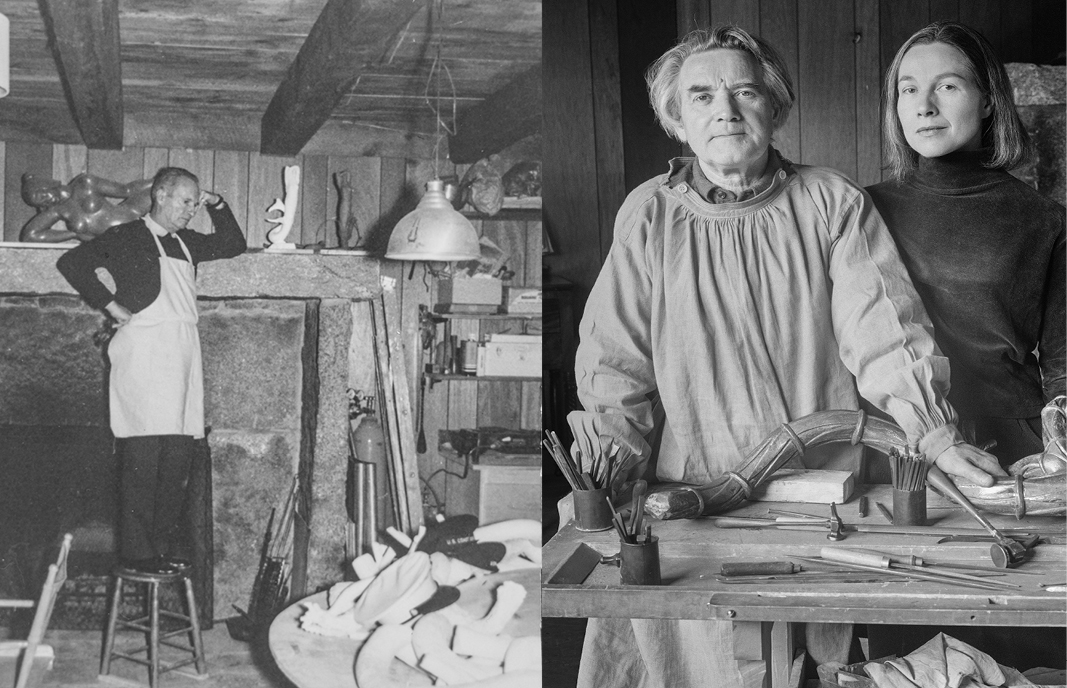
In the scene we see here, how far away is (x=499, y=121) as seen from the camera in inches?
89.0

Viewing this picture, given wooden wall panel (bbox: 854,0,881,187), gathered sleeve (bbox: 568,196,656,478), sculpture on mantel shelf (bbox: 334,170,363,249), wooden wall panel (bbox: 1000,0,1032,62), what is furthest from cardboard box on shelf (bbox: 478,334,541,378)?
wooden wall panel (bbox: 1000,0,1032,62)

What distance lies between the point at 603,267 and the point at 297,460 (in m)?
0.83

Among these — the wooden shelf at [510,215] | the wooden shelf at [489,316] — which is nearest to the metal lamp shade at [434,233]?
the wooden shelf at [510,215]

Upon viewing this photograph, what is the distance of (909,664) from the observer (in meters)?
2.08

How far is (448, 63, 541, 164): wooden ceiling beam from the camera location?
223 cm

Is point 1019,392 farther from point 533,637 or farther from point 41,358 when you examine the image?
point 41,358

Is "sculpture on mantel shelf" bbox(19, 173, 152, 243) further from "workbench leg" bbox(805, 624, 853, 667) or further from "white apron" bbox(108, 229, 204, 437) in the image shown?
"workbench leg" bbox(805, 624, 853, 667)

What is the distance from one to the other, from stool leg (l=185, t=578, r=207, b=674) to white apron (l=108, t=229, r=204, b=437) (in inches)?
14.3

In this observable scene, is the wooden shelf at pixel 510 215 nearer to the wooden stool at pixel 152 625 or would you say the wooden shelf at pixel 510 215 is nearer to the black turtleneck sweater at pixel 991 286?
the black turtleneck sweater at pixel 991 286

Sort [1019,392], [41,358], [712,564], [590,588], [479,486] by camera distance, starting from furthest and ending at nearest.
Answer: [479,486] < [41,358] < [1019,392] < [712,564] < [590,588]

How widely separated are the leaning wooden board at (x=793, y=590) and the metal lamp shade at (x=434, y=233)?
2.24 feet

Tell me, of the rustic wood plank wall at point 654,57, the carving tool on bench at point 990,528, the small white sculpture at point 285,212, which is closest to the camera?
the carving tool on bench at point 990,528

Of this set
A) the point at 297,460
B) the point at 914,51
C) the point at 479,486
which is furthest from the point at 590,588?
the point at 914,51

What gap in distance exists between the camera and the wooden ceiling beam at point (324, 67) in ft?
7.06
